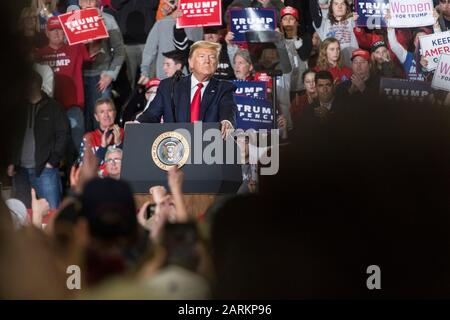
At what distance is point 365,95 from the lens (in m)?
4.89

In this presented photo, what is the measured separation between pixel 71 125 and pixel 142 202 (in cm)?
283

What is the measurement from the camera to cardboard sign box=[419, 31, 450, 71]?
11414mm

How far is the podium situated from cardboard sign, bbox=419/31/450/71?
3.90 m

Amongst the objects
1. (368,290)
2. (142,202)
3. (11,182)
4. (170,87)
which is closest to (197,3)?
(170,87)

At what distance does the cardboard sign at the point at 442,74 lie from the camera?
10391mm

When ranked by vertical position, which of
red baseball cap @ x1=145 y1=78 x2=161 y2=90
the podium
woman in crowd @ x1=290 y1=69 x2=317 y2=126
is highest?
red baseball cap @ x1=145 y1=78 x2=161 y2=90

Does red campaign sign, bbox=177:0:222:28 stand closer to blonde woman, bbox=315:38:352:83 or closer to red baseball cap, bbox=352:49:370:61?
blonde woman, bbox=315:38:352:83

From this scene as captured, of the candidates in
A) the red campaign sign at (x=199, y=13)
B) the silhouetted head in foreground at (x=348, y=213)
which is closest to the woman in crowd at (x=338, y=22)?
the red campaign sign at (x=199, y=13)

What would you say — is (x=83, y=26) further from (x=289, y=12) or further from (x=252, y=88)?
(x=289, y=12)

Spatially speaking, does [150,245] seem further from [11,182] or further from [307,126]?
[11,182]

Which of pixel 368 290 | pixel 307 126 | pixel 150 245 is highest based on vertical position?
pixel 307 126

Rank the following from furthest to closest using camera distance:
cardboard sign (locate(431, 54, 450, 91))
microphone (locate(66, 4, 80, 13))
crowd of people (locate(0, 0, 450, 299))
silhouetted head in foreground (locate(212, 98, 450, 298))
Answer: microphone (locate(66, 4, 80, 13))
cardboard sign (locate(431, 54, 450, 91))
silhouetted head in foreground (locate(212, 98, 450, 298))
crowd of people (locate(0, 0, 450, 299))

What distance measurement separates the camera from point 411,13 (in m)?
11.6

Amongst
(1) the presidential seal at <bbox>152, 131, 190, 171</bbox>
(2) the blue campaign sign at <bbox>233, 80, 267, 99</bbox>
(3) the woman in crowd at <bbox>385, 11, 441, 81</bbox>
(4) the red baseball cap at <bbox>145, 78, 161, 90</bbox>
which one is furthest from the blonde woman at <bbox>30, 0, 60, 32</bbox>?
(3) the woman in crowd at <bbox>385, 11, 441, 81</bbox>
